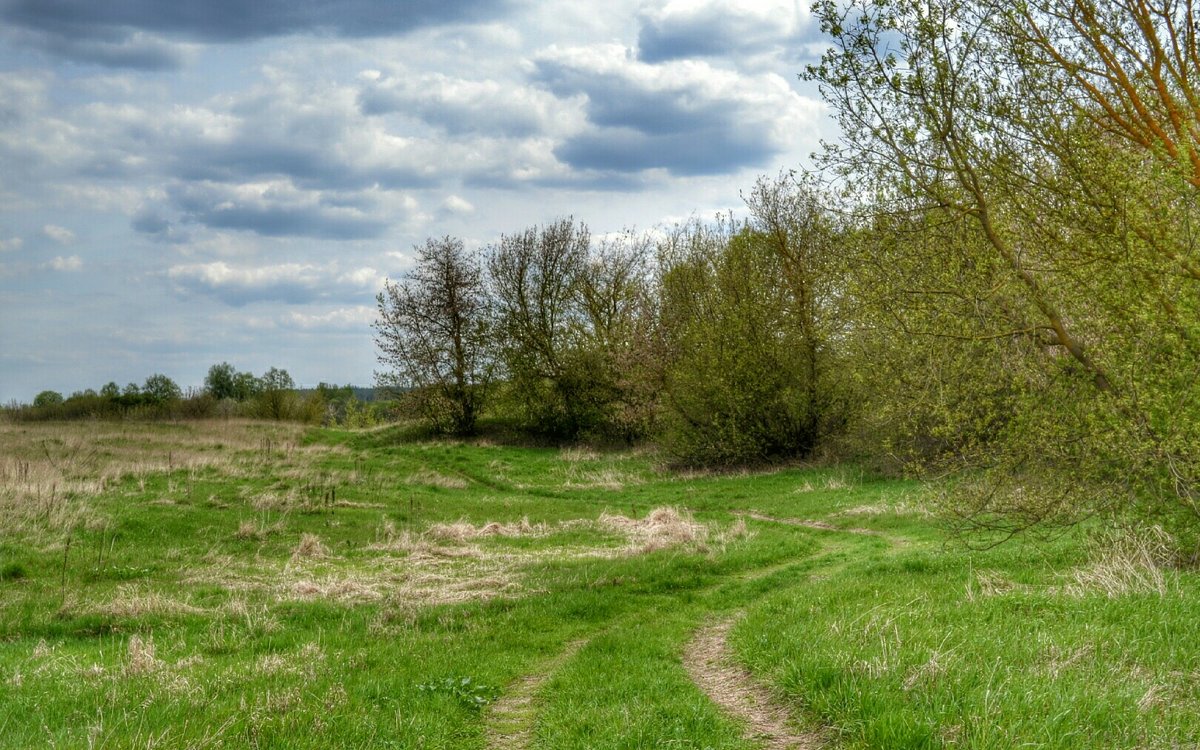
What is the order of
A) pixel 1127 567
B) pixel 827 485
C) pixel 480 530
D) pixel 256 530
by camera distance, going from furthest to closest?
pixel 827 485
pixel 480 530
pixel 256 530
pixel 1127 567

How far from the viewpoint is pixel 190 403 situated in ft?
167

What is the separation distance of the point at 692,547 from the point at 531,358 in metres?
33.6

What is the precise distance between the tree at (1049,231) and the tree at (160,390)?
49846 millimetres

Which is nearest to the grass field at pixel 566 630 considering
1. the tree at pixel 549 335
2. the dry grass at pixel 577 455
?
the dry grass at pixel 577 455

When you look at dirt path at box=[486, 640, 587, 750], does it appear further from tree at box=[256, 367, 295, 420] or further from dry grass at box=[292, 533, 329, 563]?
tree at box=[256, 367, 295, 420]

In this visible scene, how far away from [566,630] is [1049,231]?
8548mm

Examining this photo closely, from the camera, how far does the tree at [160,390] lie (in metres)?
52.2

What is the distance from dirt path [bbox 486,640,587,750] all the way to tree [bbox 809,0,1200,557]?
6431 mm

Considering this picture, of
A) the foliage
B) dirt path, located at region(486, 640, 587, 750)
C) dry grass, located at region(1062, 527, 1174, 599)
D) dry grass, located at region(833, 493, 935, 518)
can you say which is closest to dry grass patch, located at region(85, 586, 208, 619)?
dirt path, located at region(486, 640, 587, 750)

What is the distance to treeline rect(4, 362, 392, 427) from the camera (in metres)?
47.3

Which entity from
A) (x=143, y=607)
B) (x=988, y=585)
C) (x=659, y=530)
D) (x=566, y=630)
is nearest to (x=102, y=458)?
(x=143, y=607)

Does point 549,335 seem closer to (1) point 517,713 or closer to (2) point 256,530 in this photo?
(2) point 256,530

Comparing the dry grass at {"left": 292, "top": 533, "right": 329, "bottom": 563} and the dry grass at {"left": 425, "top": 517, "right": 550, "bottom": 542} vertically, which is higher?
the dry grass at {"left": 292, "top": 533, "right": 329, "bottom": 563}

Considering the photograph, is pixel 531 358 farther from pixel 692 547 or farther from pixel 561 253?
pixel 692 547
